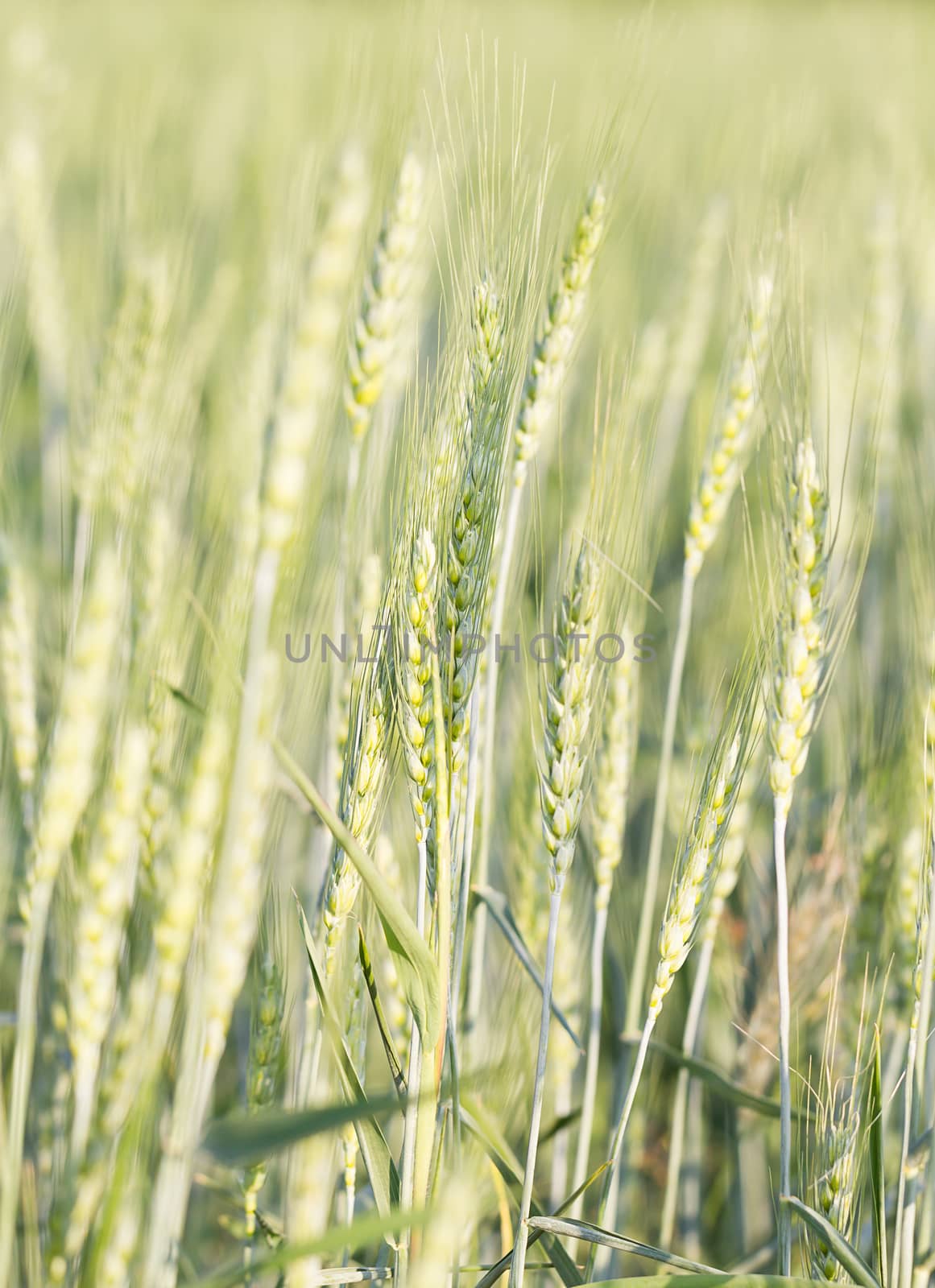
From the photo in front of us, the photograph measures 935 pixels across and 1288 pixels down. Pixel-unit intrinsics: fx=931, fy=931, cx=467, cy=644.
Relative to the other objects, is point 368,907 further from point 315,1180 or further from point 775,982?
point 775,982

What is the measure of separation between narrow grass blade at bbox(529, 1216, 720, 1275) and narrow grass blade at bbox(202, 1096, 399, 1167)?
0.28 metres

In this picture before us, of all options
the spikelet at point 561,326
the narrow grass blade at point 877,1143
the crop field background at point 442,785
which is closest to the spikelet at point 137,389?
the crop field background at point 442,785

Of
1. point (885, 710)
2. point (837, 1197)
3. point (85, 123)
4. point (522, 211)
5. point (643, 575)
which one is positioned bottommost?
point (837, 1197)

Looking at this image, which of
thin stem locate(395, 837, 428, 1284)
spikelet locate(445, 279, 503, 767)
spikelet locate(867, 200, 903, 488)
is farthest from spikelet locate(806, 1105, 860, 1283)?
spikelet locate(867, 200, 903, 488)

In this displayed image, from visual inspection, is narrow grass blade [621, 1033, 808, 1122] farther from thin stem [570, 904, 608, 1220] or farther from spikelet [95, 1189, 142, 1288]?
spikelet [95, 1189, 142, 1288]

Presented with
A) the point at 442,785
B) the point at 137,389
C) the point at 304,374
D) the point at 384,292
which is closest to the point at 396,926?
the point at 442,785

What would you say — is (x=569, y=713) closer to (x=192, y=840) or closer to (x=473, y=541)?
(x=473, y=541)

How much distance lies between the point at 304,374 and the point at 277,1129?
35 centimetres

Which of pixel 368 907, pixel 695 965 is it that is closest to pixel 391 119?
pixel 368 907

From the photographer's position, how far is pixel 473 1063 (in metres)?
0.80

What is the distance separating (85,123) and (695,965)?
3.10 m

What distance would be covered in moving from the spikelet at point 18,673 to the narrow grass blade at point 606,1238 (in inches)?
18.2

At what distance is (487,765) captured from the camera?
748 millimetres

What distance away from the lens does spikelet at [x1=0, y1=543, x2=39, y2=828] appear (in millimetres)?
711
